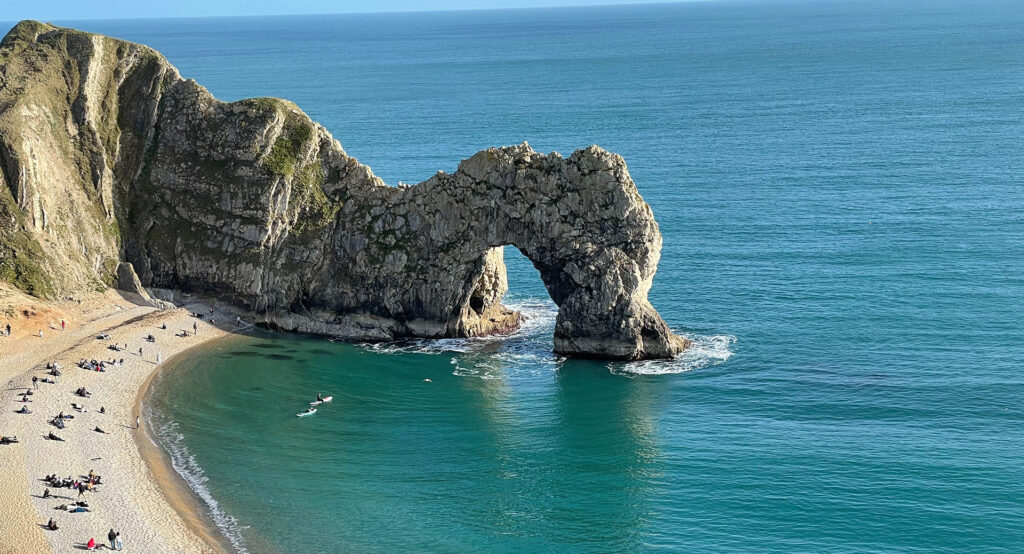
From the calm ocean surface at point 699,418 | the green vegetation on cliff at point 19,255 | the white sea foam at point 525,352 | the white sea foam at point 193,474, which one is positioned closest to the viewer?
the calm ocean surface at point 699,418

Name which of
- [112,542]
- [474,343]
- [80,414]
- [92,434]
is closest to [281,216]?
[474,343]

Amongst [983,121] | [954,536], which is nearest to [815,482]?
[954,536]

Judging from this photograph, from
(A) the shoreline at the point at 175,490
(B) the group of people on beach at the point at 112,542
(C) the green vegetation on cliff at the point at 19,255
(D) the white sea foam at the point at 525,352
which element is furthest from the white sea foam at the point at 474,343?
(B) the group of people on beach at the point at 112,542

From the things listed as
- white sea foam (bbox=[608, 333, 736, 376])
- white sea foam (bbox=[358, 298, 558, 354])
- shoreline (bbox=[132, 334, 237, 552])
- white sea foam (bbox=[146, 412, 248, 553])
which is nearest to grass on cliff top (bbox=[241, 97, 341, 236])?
white sea foam (bbox=[358, 298, 558, 354])

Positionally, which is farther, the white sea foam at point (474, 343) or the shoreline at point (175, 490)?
the white sea foam at point (474, 343)

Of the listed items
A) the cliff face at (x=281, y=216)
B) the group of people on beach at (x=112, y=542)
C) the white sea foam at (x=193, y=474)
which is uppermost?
the cliff face at (x=281, y=216)

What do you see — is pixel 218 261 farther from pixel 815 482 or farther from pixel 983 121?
pixel 983 121

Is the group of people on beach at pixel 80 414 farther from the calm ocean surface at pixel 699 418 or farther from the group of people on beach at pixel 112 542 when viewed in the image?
the calm ocean surface at pixel 699 418

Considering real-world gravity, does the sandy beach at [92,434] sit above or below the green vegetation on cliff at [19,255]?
below
